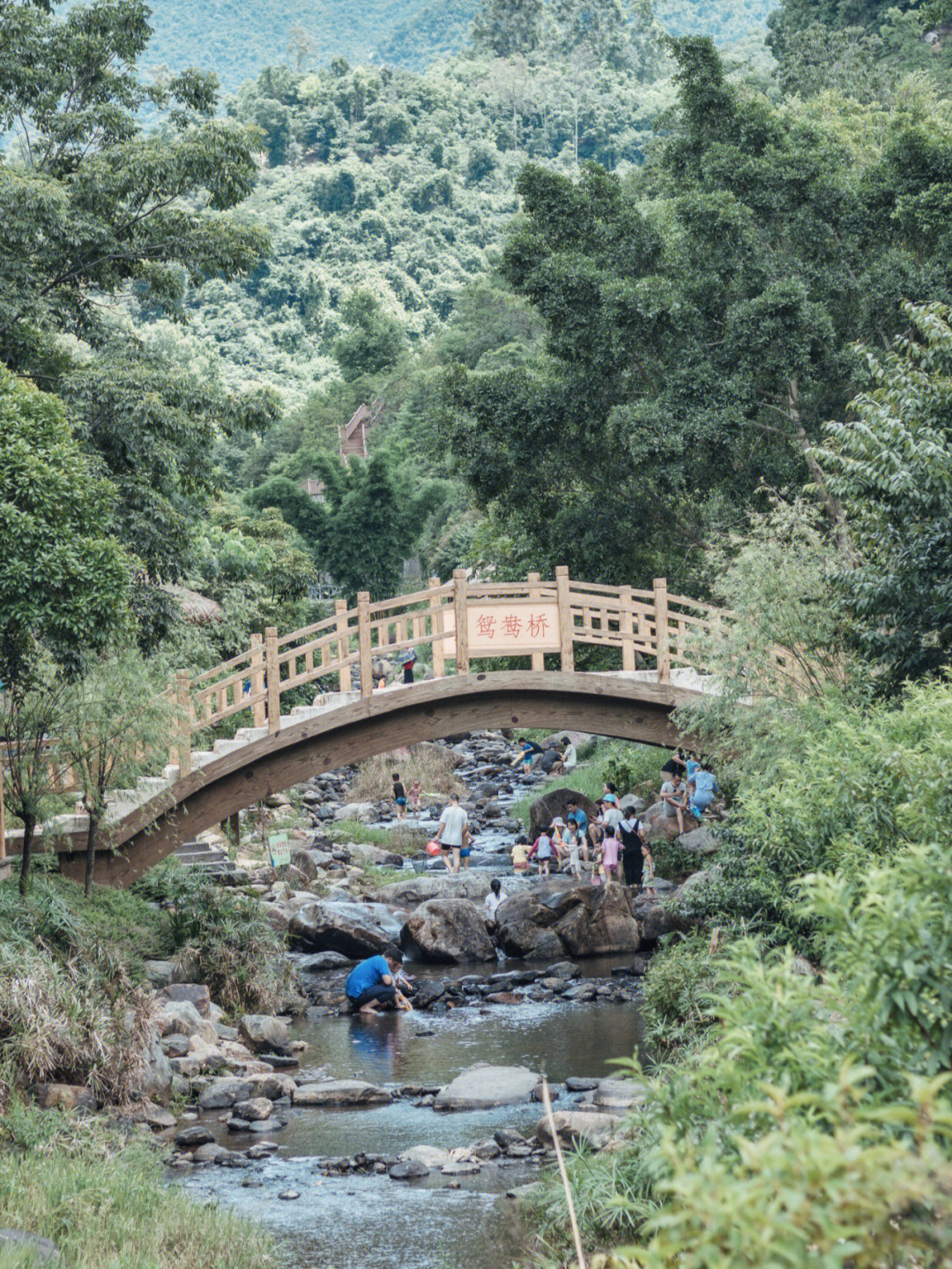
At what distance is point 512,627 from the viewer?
1484 cm

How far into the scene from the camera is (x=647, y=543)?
19.9m

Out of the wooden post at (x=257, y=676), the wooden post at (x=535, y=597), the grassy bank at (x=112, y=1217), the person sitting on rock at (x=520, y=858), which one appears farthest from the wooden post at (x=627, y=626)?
the grassy bank at (x=112, y=1217)

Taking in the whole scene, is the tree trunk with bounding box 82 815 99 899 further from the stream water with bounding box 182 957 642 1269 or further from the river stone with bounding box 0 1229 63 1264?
the river stone with bounding box 0 1229 63 1264

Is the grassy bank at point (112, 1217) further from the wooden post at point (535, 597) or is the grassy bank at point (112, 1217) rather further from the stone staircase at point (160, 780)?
the wooden post at point (535, 597)

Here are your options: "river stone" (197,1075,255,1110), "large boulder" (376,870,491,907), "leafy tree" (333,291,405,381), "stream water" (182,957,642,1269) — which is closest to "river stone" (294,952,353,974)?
"stream water" (182,957,642,1269)

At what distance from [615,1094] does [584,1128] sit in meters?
1.09

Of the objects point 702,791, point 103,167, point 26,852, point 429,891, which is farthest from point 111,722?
point 702,791

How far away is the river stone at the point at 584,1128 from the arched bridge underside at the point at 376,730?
597 centimetres

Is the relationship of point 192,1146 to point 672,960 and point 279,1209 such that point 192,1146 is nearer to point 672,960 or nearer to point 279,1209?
point 279,1209

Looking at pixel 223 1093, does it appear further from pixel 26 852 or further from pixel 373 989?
pixel 373 989

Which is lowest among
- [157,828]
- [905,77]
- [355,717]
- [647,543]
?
[157,828]

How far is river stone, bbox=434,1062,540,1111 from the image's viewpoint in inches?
413

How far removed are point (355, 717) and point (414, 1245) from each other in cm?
725

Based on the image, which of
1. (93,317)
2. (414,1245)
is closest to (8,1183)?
(414,1245)
